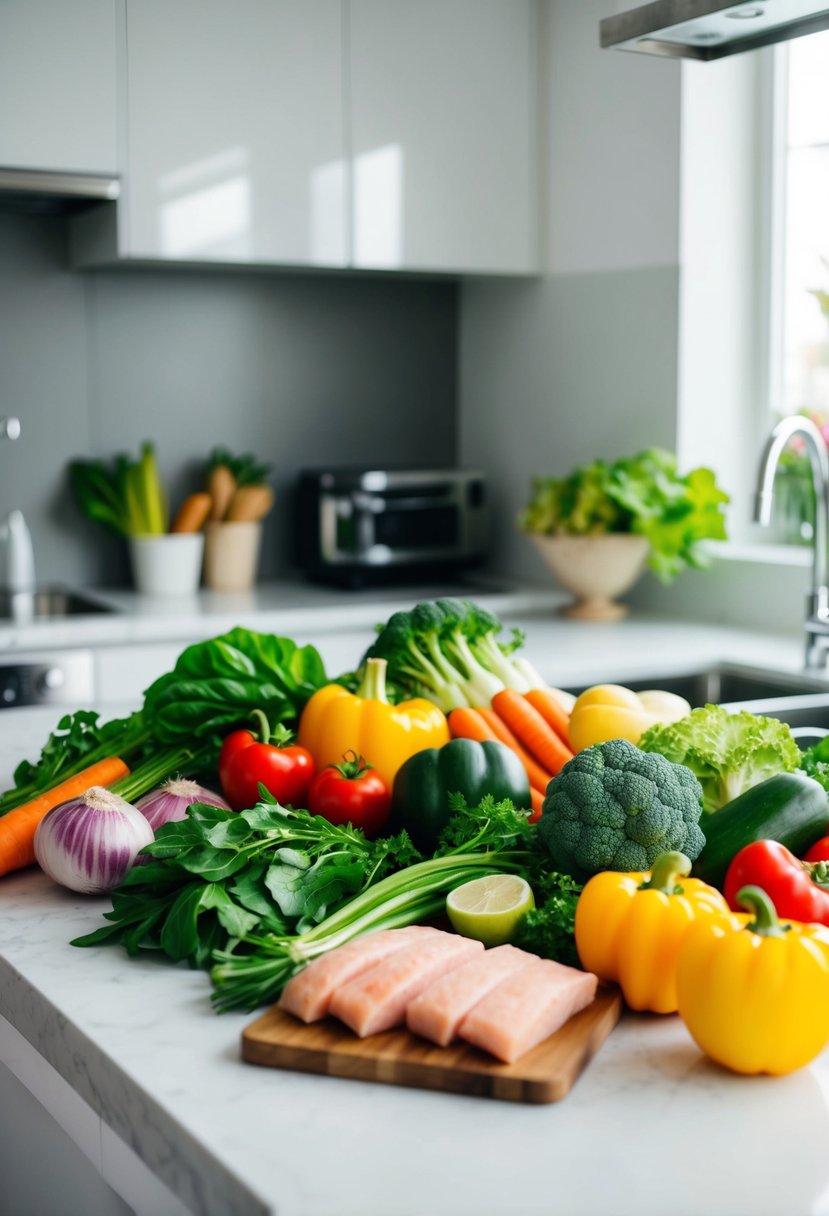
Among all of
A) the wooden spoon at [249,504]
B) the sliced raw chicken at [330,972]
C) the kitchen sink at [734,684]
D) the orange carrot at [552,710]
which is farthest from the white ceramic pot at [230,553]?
the sliced raw chicken at [330,972]

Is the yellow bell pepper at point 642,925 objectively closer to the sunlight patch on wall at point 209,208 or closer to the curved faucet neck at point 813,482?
the curved faucet neck at point 813,482

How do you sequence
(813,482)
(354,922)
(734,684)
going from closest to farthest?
(354,922), (813,482), (734,684)

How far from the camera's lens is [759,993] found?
89 centimetres

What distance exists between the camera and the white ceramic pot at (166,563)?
3.26 meters

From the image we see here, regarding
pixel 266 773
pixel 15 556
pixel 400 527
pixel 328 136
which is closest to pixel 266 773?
pixel 266 773

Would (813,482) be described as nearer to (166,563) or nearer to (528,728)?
(528,728)

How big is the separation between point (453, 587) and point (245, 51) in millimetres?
1421

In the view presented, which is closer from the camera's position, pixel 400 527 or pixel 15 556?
pixel 15 556

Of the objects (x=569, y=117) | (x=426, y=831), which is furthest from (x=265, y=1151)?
(x=569, y=117)

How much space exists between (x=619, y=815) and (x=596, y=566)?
2077 millimetres

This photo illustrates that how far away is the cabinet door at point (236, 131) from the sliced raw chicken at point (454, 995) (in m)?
2.35

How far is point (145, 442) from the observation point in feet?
11.3

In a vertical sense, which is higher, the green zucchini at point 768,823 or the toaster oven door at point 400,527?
the toaster oven door at point 400,527

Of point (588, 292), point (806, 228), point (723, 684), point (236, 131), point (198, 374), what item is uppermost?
Result: point (236, 131)
